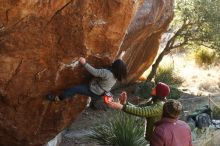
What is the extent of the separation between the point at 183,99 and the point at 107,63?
30.0 feet

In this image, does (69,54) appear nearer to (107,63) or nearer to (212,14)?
(107,63)

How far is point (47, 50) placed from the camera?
27.3 ft

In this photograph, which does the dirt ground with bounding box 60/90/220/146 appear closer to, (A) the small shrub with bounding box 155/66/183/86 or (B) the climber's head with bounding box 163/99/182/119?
(A) the small shrub with bounding box 155/66/183/86

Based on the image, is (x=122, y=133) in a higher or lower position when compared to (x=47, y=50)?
lower

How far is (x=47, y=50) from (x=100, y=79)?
1.03m

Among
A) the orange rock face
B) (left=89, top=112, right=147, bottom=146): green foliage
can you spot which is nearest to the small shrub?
(left=89, top=112, right=147, bottom=146): green foliage

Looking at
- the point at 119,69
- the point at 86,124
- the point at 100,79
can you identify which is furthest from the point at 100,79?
the point at 86,124

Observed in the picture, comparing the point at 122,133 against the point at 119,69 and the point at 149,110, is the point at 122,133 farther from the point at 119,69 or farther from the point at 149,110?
the point at 149,110

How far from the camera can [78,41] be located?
329 inches

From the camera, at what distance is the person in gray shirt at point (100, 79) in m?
8.27

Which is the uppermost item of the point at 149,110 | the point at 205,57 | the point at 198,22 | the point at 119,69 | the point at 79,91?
the point at 198,22

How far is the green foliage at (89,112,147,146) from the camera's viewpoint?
10.6m

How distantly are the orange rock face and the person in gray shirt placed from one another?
0.99 feet

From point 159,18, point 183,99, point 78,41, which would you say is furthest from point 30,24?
point 183,99
